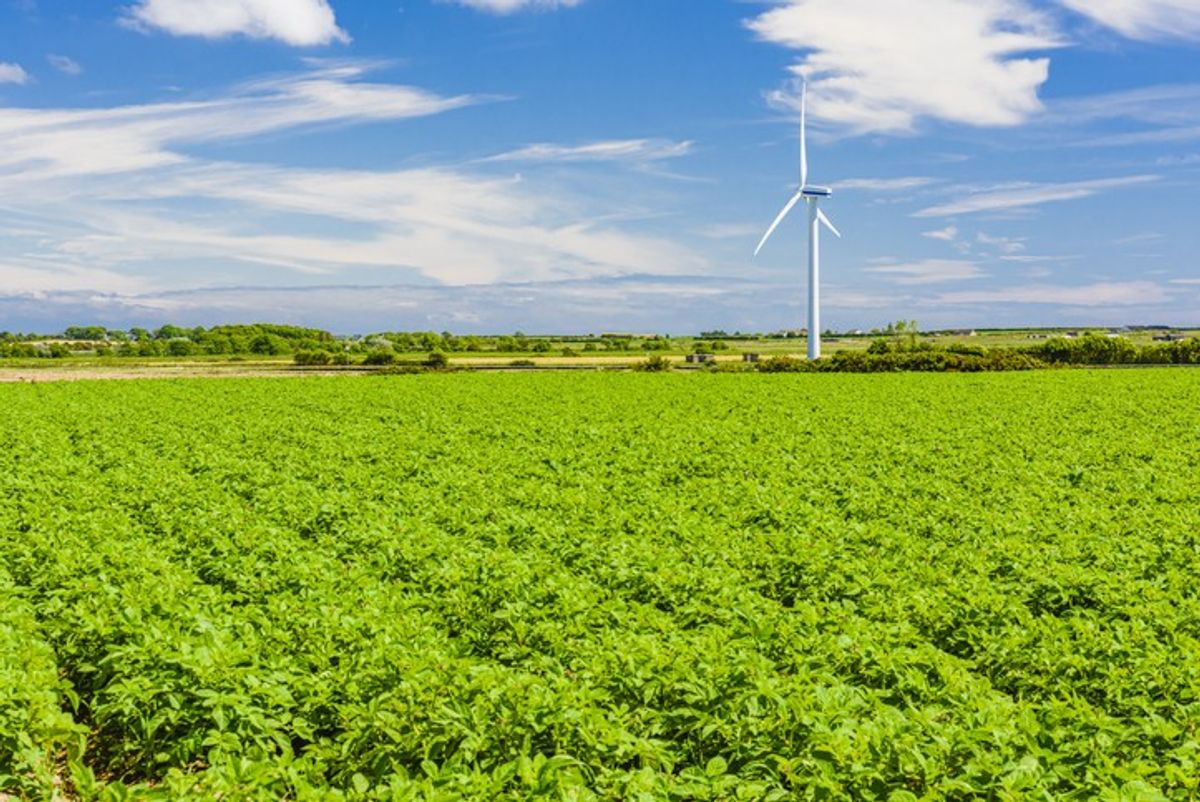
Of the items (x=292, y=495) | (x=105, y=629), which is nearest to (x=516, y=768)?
(x=105, y=629)

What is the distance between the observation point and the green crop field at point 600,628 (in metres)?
6.03

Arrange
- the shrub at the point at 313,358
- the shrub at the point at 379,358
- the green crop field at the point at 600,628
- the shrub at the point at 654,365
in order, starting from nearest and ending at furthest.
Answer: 1. the green crop field at the point at 600,628
2. the shrub at the point at 654,365
3. the shrub at the point at 379,358
4. the shrub at the point at 313,358

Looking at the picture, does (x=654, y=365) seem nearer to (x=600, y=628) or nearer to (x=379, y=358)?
(x=379, y=358)

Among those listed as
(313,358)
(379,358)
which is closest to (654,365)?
(379,358)

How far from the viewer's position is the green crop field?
603 centimetres

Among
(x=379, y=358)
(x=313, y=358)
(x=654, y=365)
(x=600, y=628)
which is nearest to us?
(x=600, y=628)

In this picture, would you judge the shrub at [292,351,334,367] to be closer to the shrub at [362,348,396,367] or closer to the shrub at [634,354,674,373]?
the shrub at [362,348,396,367]

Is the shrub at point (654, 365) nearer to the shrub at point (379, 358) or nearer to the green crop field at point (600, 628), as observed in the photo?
the shrub at point (379, 358)

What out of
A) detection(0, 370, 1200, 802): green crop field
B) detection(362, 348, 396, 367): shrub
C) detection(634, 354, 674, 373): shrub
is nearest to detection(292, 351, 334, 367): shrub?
detection(362, 348, 396, 367): shrub

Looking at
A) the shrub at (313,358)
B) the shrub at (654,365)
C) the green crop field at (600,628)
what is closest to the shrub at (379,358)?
the shrub at (313,358)

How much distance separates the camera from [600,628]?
9.12 metres

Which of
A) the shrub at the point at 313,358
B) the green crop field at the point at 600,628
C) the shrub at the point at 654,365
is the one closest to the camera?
the green crop field at the point at 600,628

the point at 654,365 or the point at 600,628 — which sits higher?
the point at 654,365

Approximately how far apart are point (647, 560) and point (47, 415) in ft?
115
